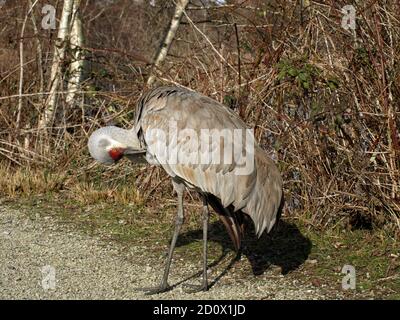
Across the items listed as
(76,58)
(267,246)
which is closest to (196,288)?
(267,246)

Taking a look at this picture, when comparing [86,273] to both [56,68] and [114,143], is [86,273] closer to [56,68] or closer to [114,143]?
→ [114,143]

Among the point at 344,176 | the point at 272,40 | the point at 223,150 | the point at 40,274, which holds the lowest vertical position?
the point at 40,274

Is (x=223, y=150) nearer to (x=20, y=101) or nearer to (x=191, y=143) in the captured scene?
(x=191, y=143)

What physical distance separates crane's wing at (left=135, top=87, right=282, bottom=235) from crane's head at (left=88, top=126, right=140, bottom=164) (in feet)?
0.81

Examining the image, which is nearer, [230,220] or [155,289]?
[155,289]

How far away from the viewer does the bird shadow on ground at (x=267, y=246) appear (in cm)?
680

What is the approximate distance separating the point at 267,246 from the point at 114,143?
6.06ft

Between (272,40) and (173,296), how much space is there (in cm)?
307

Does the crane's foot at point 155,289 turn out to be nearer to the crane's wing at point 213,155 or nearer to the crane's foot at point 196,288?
the crane's foot at point 196,288

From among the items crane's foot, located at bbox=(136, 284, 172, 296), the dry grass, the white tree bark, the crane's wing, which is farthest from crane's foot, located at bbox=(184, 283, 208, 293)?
the white tree bark

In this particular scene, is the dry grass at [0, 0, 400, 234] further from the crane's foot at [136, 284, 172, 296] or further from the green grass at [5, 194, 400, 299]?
the crane's foot at [136, 284, 172, 296]

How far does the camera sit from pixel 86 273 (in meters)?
6.54

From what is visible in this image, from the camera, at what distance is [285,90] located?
306 inches

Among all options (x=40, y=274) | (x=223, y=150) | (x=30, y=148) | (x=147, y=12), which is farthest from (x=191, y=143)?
(x=147, y=12)
